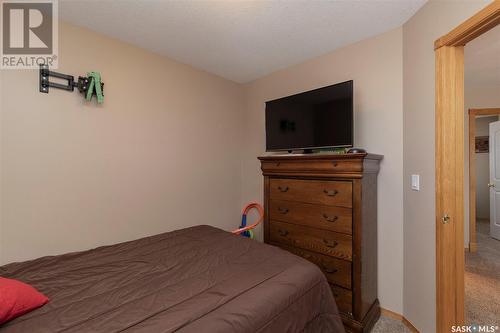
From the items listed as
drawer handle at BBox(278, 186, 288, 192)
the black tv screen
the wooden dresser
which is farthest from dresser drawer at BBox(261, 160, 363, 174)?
the black tv screen

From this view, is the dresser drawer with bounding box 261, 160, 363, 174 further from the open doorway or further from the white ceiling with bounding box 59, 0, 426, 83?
the open doorway

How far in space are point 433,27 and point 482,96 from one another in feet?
9.22

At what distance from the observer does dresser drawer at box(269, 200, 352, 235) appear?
1.83m

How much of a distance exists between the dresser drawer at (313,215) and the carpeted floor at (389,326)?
86cm

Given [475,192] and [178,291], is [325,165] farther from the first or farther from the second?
[475,192]

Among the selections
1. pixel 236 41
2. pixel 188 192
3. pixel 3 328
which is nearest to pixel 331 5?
pixel 236 41

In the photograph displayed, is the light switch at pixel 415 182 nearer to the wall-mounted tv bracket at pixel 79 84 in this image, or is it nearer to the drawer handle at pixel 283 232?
the drawer handle at pixel 283 232

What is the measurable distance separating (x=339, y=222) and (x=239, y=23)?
6.03ft

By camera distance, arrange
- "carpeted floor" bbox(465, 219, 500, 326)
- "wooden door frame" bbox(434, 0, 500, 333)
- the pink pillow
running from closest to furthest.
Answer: the pink pillow, "wooden door frame" bbox(434, 0, 500, 333), "carpeted floor" bbox(465, 219, 500, 326)

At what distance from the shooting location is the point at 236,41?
224 centimetres

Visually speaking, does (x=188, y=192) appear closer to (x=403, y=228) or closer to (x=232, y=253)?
(x=232, y=253)

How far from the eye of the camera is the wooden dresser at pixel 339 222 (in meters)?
1.77

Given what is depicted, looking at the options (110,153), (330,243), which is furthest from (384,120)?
(110,153)

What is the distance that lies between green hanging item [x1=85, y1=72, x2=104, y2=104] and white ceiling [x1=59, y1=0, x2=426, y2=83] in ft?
1.38
